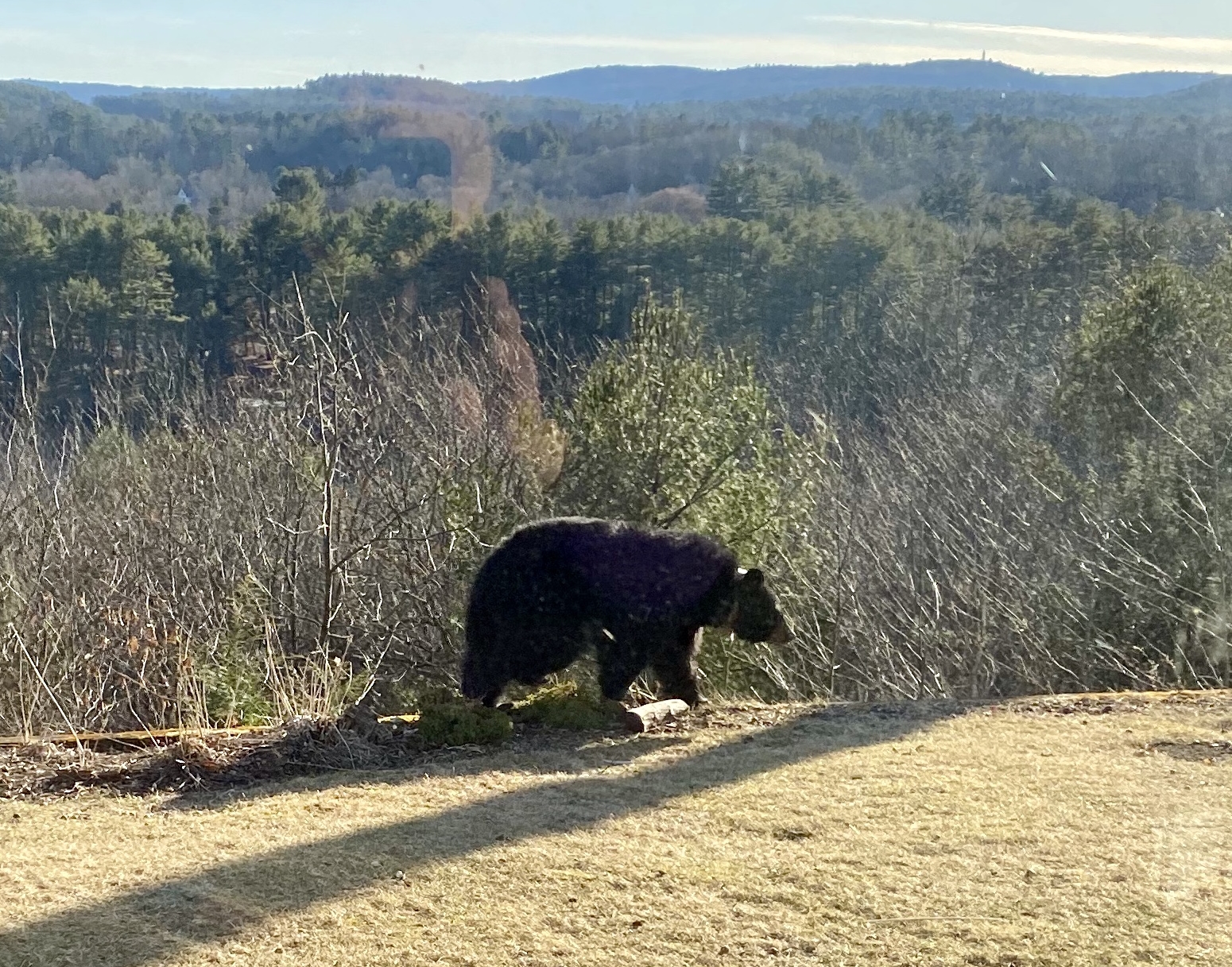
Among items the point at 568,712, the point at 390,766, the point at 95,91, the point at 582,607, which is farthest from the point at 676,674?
the point at 95,91

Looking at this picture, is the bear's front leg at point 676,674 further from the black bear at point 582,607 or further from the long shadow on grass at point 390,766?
the long shadow on grass at point 390,766

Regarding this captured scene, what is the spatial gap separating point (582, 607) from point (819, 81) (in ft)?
180

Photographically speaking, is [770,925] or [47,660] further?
[47,660]

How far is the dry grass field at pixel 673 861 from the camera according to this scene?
4000mm

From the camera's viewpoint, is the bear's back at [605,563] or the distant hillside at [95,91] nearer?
the bear's back at [605,563]

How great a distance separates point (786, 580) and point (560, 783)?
27.6 feet

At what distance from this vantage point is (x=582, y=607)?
750 cm

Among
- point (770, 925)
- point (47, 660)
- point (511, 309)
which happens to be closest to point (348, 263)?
point (511, 309)

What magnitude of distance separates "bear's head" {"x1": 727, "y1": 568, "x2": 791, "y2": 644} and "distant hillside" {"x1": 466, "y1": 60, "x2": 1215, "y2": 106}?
27933mm

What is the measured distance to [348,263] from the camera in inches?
942

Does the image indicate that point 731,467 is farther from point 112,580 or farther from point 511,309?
point 511,309

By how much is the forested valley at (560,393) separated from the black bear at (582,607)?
956 mm

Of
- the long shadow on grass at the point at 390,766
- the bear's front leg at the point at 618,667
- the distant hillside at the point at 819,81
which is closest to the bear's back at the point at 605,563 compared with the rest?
the bear's front leg at the point at 618,667

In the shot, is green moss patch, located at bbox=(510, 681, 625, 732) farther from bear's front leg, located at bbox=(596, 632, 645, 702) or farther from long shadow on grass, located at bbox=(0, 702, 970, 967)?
long shadow on grass, located at bbox=(0, 702, 970, 967)
